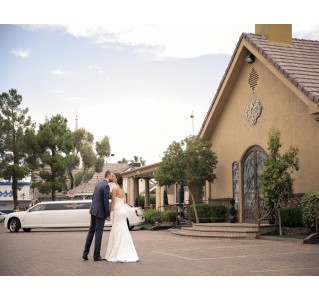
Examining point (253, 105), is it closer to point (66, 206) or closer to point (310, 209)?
point (310, 209)

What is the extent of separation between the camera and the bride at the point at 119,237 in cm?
1103

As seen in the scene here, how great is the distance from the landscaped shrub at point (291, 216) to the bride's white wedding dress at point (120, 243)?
7225 millimetres

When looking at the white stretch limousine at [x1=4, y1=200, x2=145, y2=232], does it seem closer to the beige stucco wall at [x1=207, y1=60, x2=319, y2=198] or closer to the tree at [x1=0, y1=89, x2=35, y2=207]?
the beige stucco wall at [x1=207, y1=60, x2=319, y2=198]

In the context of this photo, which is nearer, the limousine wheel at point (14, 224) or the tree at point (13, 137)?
the limousine wheel at point (14, 224)

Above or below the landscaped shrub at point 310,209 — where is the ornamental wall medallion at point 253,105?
above

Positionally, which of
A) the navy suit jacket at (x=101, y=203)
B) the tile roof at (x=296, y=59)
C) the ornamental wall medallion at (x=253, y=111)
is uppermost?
the tile roof at (x=296, y=59)

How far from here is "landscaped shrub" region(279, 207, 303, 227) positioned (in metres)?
16.5

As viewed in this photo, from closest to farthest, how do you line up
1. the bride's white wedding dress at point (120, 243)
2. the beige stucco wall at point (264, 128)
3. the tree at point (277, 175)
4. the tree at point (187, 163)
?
1. the bride's white wedding dress at point (120, 243)
2. the tree at point (277, 175)
3. the beige stucco wall at point (264, 128)
4. the tree at point (187, 163)

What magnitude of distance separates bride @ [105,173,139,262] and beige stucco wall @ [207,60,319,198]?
8013 mm

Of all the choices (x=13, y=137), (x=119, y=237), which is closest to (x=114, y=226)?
(x=119, y=237)

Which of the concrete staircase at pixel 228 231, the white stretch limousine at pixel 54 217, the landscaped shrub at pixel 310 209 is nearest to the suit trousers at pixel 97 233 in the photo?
the landscaped shrub at pixel 310 209

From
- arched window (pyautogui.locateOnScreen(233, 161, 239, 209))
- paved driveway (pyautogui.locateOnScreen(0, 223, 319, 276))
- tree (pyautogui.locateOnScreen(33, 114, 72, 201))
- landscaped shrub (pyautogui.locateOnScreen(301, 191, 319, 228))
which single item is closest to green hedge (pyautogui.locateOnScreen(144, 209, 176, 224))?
arched window (pyautogui.locateOnScreen(233, 161, 239, 209))

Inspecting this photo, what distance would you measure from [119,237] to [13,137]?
104 feet

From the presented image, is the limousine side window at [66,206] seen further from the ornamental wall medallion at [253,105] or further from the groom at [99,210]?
the groom at [99,210]
